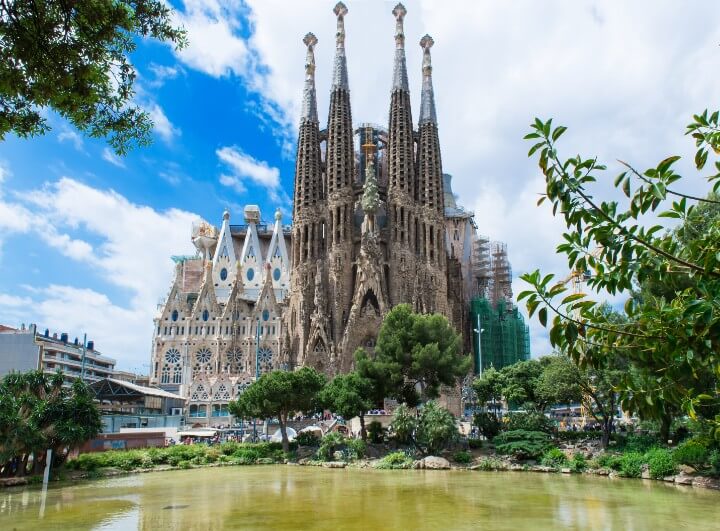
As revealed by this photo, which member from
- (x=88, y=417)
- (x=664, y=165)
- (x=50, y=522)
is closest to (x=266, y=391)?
(x=88, y=417)

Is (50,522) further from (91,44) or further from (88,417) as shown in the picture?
(91,44)

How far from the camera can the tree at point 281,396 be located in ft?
119

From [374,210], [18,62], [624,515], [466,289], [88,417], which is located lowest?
[624,515]

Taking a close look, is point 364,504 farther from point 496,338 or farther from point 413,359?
point 496,338

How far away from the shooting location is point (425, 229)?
6344cm

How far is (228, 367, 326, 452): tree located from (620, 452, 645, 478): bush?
18.0m

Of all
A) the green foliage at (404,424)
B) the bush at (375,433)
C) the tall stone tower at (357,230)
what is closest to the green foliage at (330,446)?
the bush at (375,433)

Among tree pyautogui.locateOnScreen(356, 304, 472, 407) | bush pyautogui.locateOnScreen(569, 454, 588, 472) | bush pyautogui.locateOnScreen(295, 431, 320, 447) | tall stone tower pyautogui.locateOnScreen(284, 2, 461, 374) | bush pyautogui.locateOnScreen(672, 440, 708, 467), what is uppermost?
tall stone tower pyautogui.locateOnScreen(284, 2, 461, 374)

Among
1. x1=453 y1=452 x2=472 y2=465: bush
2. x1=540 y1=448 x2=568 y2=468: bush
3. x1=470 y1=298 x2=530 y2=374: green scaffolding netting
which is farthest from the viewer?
x1=470 y1=298 x2=530 y2=374: green scaffolding netting

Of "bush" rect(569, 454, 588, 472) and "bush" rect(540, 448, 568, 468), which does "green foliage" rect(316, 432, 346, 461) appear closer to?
"bush" rect(540, 448, 568, 468)

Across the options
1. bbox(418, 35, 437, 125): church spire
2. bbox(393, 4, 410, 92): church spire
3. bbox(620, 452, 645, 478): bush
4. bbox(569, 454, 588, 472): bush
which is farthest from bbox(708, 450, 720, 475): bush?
bbox(393, 4, 410, 92): church spire

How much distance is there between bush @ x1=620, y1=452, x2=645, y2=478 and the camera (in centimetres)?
2722

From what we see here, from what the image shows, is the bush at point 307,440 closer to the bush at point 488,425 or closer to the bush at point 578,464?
the bush at point 488,425

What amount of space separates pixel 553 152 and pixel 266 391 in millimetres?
33199
